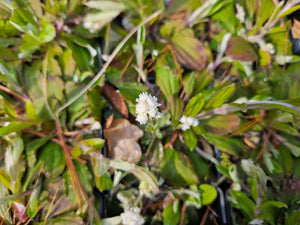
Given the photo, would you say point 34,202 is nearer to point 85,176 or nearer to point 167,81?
point 85,176

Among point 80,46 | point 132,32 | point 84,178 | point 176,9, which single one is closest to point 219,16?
point 176,9

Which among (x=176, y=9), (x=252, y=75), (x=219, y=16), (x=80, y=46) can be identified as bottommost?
(x=252, y=75)

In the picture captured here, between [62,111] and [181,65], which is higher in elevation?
[62,111]

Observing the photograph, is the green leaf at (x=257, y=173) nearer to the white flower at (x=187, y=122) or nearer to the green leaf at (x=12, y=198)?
the white flower at (x=187, y=122)

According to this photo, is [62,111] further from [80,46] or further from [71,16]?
[71,16]

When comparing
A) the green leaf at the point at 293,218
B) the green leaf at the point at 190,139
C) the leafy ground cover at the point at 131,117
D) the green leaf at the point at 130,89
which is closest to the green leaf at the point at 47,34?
the leafy ground cover at the point at 131,117

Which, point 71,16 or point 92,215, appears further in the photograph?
point 71,16

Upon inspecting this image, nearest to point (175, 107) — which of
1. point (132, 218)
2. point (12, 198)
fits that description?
point (132, 218)

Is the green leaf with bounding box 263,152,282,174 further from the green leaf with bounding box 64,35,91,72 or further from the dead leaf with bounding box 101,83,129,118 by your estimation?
the green leaf with bounding box 64,35,91,72
